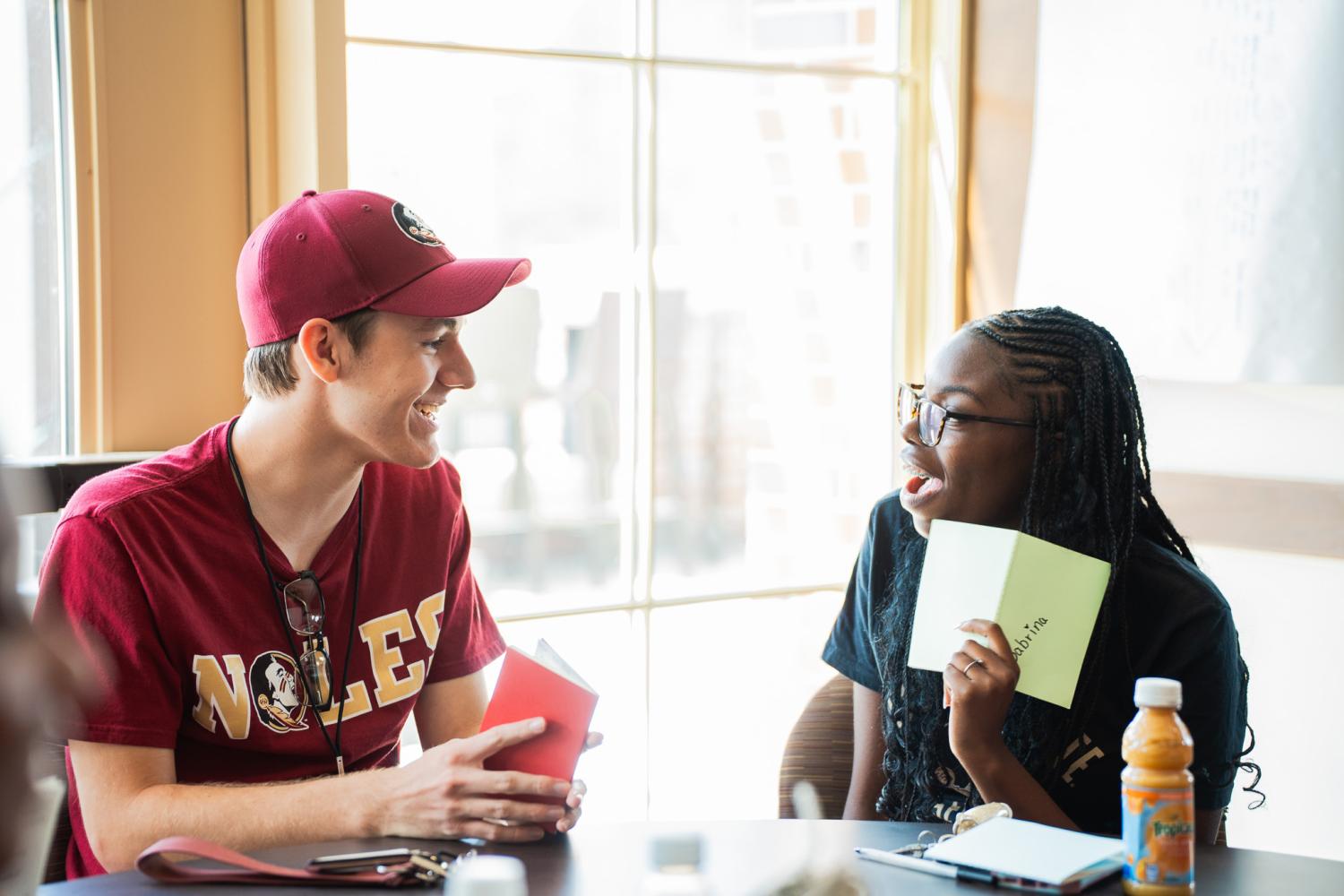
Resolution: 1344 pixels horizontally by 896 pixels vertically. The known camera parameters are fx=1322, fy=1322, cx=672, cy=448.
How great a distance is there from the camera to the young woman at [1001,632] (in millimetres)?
1646

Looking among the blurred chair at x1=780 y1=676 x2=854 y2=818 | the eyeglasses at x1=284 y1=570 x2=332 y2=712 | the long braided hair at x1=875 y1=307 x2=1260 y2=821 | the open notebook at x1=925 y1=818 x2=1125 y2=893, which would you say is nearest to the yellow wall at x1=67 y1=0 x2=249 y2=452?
the eyeglasses at x1=284 y1=570 x2=332 y2=712

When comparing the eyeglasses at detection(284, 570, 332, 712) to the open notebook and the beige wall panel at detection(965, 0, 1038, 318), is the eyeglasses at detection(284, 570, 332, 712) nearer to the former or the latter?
the open notebook

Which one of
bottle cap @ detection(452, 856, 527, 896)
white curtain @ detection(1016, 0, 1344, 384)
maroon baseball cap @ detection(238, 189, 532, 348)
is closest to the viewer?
bottle cap @ detection(452, 856, 527, 896)

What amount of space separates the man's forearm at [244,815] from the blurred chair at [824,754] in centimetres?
79

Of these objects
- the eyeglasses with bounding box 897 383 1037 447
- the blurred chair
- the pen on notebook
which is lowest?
the blurred chair

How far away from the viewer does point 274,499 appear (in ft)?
6.04

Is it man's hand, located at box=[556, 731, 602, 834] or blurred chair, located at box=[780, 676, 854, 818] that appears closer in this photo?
man's hand, located at box=[556, 731, 602, 834]

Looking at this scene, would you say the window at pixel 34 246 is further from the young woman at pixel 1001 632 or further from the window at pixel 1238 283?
the window at pixel 1238 283

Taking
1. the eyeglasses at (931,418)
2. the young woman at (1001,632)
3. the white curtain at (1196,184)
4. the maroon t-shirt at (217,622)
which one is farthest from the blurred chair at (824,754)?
the white curtain at (1196,184)

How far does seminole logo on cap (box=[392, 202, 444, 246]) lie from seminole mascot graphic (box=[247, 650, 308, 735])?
2.04 feet

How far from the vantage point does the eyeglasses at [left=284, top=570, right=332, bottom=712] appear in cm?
179

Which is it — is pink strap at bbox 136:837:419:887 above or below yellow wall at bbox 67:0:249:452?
below

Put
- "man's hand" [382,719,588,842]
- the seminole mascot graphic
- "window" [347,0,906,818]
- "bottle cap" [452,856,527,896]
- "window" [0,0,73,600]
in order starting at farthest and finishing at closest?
"window" [347,0,906,818] < "window" [0,0,73,600] < the seminole mascot graphic < "man's hand" [382,719,588,842] < "bottle cap" [452,856,527,896]

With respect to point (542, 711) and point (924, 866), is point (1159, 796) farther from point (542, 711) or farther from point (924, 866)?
point (542, 711)
